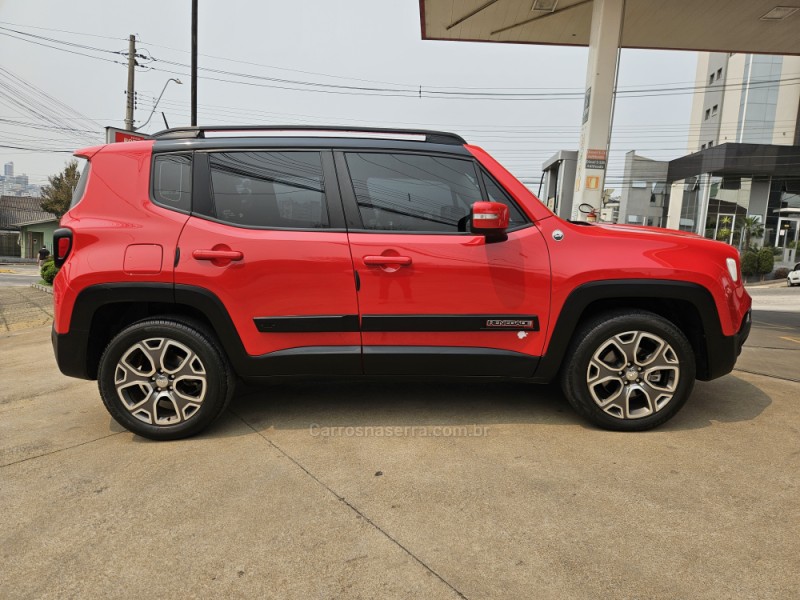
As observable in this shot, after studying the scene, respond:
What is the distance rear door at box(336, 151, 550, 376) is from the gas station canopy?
28.8ft

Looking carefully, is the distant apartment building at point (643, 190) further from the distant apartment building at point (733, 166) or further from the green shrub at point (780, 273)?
the green shrub at point (780, 273)

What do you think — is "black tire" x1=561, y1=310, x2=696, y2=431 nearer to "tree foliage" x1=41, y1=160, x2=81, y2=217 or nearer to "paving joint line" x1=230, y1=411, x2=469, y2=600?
"paving joint line" x1=230, y1=411, x2=469, y2=600

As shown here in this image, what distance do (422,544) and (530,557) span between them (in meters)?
0.41

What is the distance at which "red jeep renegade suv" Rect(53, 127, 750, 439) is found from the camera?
9.46ft

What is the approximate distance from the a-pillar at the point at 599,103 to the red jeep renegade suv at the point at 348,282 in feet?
22.7

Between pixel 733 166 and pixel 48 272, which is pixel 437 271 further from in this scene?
pixel 733 166

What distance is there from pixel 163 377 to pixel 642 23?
1213 cm

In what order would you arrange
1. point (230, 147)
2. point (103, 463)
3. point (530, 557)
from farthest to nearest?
point (230, 147) → point (103, 463) → point (530, 557)

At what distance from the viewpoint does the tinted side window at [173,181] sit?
2967mm

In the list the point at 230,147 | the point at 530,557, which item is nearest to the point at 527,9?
the point at 230,147

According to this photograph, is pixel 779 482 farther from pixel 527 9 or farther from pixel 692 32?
pixel 692 32

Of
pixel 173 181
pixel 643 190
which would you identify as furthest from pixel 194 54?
pixel 643 190

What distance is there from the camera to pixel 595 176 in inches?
377

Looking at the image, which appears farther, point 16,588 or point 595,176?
point 595,176
